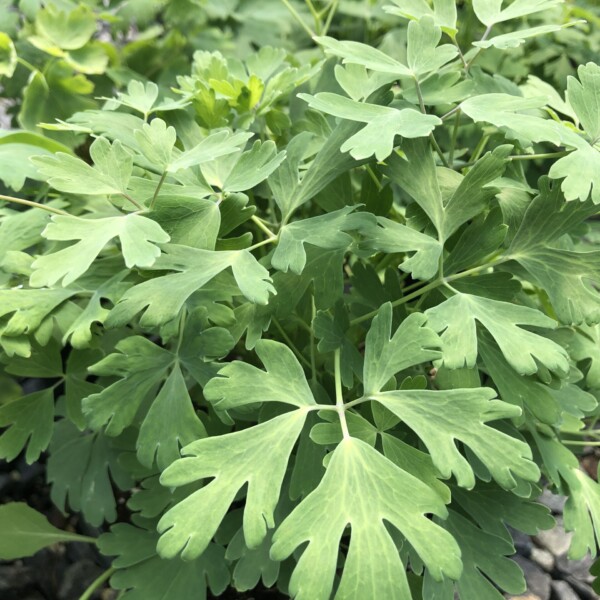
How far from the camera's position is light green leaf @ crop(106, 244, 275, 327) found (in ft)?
2.19

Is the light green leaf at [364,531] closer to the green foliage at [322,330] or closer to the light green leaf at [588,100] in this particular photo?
the green foliage at [322,330]

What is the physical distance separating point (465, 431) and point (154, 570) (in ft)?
1.59

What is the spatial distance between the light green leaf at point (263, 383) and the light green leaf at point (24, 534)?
20.1 inches

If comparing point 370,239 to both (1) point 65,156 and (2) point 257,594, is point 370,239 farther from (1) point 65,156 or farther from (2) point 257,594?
(2) point 257,594

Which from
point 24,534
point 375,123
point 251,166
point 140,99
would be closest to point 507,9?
point 375,123

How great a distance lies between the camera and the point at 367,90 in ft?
2.90

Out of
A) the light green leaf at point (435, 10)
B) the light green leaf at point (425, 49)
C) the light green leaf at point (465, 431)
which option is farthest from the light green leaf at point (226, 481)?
the light green leaf at point (435, 10)

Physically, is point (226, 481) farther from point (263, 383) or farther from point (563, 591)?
point (563, 591)

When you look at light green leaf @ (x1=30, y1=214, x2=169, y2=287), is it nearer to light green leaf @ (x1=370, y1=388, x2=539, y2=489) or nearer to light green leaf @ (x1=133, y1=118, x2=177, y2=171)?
light green leaf @ (x1=133, y1=118, x2=177, y2=171)

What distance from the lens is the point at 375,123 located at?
0.71 meters

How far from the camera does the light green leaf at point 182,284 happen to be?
0.67 m

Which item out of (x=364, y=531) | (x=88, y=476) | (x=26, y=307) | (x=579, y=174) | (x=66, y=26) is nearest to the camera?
(x=364, y=531)

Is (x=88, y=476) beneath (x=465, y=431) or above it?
beneath

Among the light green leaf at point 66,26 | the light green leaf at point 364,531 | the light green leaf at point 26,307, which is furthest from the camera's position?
the light green leaf at point 66,26
